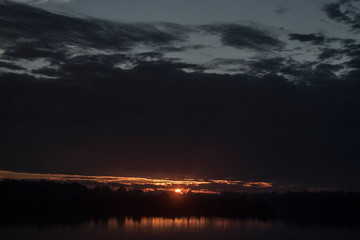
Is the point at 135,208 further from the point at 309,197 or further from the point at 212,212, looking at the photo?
the point at 309,197

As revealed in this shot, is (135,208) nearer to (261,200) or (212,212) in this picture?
(212,212)

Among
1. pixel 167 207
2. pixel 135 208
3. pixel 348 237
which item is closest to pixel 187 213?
pixel 167 207

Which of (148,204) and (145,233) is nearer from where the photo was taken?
(145,233)

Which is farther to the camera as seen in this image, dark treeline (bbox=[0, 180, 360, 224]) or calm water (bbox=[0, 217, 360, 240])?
dark treeline (bbox=[0, 180, 360, 224])

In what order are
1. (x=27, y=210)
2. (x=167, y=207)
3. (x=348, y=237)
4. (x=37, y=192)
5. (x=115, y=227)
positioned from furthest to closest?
1. (x=167, y=207)
2. (x=37, y=192)
3. (x=27, y=210)
4. (x=115, y=227)
5. (x=348, y=237)

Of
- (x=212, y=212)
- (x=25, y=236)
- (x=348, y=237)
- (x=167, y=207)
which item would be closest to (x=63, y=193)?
(x=167, y=207)

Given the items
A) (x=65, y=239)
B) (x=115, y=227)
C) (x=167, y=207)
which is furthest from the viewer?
(x=167, y=207)

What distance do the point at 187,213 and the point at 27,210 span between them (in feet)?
124

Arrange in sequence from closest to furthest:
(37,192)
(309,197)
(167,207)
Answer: (37,192), (167,207), (309,197)

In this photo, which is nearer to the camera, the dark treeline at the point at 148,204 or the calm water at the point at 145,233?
the calm water at the point at 145,233

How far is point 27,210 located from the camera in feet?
310

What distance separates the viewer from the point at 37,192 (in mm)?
105375

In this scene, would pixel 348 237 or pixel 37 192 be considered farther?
pixel 37 192

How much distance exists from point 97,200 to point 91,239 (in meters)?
58.4
